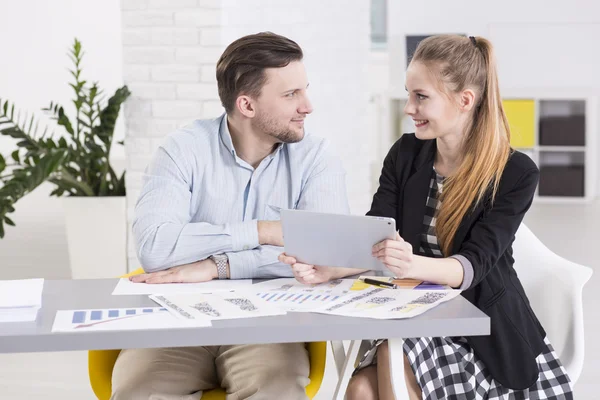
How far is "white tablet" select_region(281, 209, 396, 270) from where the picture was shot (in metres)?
1.89

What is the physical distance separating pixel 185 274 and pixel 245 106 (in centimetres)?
53

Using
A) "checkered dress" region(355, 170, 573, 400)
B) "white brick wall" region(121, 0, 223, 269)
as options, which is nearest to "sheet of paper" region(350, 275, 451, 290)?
"checkered dress" region(355, 170, 573, 400)

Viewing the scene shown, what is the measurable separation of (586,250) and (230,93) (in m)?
4.06

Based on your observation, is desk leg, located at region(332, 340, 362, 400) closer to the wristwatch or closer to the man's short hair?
the wristwatch

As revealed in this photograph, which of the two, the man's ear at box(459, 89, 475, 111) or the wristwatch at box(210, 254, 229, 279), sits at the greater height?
the man's ear at box(459, 89, 475, 111)

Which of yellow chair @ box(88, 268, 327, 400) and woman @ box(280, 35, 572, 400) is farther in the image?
yellow chair @ box(88, 268, 327, 400)

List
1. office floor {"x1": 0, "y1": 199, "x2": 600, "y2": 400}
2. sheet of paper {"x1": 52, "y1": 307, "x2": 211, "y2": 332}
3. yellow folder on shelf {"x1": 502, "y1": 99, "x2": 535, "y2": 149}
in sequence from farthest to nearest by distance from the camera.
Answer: yellow folder on shelf {"x1": 502, "y1": 99, "x2": 535, "y2": 149}, office floor {"x1": 0, "y1": 199, "x2": 600, "y2": 400}, sheet of paper {"x1": 52, "y1": 307, "x2": 211, "y2": 332}

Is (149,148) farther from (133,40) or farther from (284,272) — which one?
(284,272)

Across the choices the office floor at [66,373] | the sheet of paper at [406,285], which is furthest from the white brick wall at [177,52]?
the sheet of paper at [406,285]

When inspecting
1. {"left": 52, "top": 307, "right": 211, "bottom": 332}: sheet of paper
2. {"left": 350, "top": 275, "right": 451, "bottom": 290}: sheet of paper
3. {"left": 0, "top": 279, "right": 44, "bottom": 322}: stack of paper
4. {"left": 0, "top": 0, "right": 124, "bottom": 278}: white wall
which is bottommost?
{"left": 52, "top": 307, "right": 211, "bottom": 332}: sheet of paper

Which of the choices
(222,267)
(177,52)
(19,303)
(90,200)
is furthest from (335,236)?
(90,200)

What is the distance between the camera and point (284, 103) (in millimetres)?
2441

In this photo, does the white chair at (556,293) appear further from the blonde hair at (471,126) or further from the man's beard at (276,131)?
the man's beard at (276,131)

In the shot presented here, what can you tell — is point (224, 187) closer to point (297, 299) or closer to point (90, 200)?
point (297, 299)
